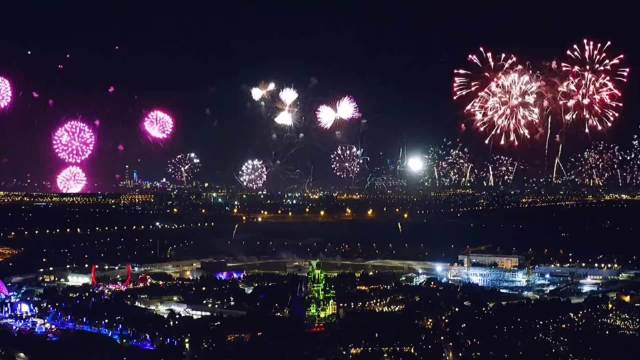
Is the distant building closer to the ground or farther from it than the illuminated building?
farther from it

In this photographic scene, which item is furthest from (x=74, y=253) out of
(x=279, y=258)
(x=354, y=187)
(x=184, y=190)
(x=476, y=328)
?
(x=354, y=187)

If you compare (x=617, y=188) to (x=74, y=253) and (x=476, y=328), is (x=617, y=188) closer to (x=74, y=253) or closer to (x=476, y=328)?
(x=74, y=253)

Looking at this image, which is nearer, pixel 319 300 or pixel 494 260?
pixel 319 300

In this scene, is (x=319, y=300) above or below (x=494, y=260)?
below

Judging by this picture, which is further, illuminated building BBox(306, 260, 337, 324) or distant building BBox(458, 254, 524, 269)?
distant building BBox(458, 254, 524, 269)
